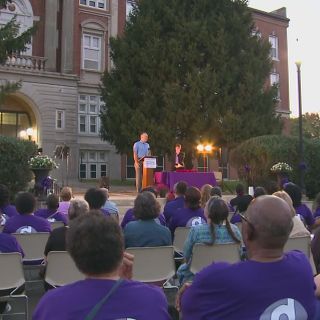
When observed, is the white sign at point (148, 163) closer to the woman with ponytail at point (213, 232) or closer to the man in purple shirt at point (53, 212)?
the man in purple shirt at point (53, 212)

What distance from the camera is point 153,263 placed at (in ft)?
16.2

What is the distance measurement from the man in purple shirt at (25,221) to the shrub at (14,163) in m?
9.23

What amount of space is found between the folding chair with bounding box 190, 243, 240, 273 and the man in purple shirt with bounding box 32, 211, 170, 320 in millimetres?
2408

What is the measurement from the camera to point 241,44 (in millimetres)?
25359

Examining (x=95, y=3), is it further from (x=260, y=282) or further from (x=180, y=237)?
(x=260, y=282)

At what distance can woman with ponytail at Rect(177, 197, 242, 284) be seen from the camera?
4.72 meters

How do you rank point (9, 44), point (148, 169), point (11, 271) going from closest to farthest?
point (11, 271)
point (148, 169)
point (9, 44)

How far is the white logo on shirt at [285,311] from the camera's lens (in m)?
2.17

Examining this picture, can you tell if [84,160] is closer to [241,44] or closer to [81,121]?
[81,121]

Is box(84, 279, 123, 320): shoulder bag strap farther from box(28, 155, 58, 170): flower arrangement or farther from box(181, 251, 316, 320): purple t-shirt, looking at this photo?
box(28, 155, 58, 170): flower arrangement

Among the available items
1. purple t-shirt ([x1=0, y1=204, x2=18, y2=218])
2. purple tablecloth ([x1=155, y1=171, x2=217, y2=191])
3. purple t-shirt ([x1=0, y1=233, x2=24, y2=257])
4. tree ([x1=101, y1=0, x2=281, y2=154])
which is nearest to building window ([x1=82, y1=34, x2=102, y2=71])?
tree ([x1=101, y1=0, x2=281, y2=154])

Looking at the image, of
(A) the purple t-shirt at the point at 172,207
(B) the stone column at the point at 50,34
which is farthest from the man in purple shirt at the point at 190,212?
(B) the stone column at the point at 50,34

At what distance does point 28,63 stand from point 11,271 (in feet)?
92.3

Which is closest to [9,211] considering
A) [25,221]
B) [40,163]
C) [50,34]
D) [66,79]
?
[25,221]
